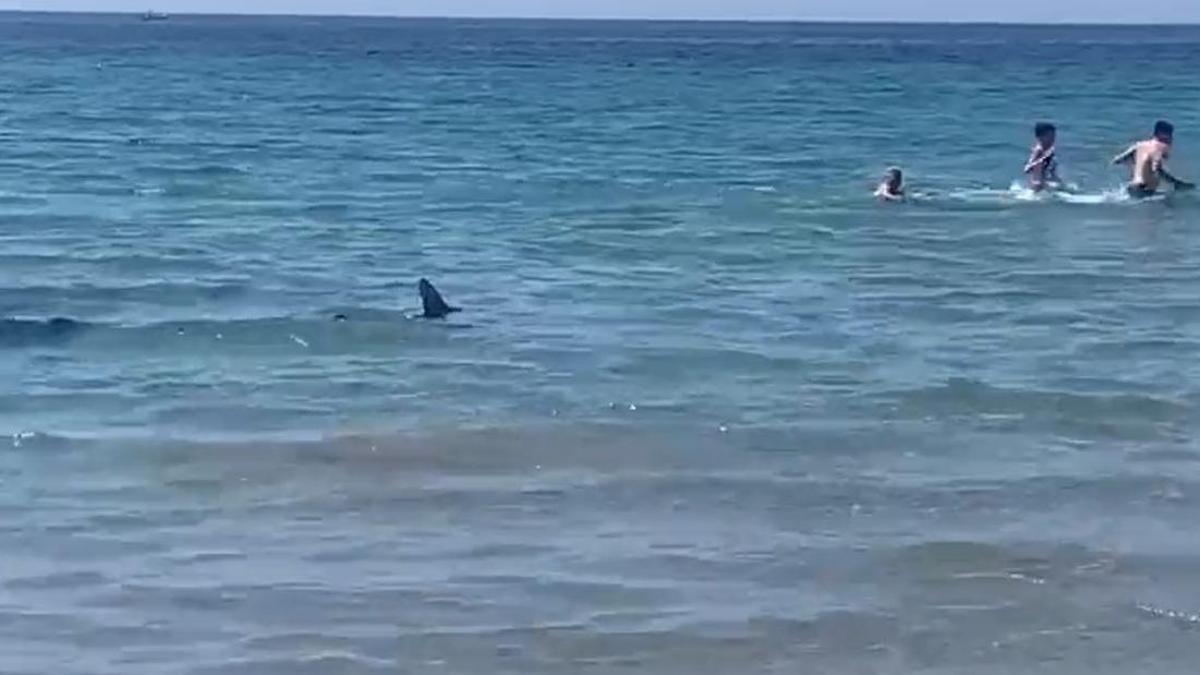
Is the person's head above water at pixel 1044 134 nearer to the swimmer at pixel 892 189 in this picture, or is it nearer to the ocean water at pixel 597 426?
the ocean water at pixel 597 426

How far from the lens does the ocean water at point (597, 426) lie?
7.96 metres

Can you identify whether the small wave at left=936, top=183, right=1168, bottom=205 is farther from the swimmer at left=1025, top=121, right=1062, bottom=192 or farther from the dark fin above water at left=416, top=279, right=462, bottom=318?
the dark fin above water at left=416, top=279, right=462, bottom=318

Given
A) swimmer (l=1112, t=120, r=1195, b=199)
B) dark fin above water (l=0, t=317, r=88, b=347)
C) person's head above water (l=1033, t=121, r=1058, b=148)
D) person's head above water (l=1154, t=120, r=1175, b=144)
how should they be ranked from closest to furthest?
dark fin above water (l=0, t=317, r=88, b=347)
person's head above water (l=1154, t=120, r=1175, b=144)
person's head above water (l=1033, t=121, r=1058, b=148)
swimmer (l=1112, t=120, r=1195, b=199)

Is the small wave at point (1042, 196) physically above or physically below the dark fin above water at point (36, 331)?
below

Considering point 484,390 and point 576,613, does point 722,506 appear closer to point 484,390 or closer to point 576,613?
point 576,613

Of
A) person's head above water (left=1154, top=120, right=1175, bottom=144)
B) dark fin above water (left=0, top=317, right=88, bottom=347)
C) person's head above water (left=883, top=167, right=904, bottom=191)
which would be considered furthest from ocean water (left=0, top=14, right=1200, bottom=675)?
person's head above water (left=1154, top=120, right=1175, bottom=144)

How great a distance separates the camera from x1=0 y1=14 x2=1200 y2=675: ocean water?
7961mm

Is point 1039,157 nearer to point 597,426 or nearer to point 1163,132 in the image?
point 1163,132

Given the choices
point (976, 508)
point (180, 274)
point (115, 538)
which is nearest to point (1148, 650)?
point (976, 508)

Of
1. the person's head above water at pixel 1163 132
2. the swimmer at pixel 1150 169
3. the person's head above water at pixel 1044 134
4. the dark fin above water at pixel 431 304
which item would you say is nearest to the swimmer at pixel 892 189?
the person's head above water at pixel 1044 134

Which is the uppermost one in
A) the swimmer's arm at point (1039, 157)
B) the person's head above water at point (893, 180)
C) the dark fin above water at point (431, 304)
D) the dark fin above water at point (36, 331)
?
the dark fin above water at point (431, 304)

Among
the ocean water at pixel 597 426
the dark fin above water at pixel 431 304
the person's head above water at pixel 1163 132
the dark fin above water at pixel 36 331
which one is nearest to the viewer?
the ocean water at pixel 597 426

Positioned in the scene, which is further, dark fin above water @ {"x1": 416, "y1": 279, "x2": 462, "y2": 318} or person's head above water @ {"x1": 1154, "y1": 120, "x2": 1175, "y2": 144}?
person's head above water @ {"x1": 1154, "y1": 120, "x2": 1175, "y2": 144}

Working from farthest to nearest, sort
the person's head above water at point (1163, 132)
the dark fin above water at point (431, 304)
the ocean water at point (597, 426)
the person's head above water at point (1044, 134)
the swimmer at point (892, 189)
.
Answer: the swimmer at point (892, 189), the person's head above water at point (1044, 134), the person's head above water at point (1163, 132), the dark fin above water at point (431, 304), the ocean water at point (597, 426)
